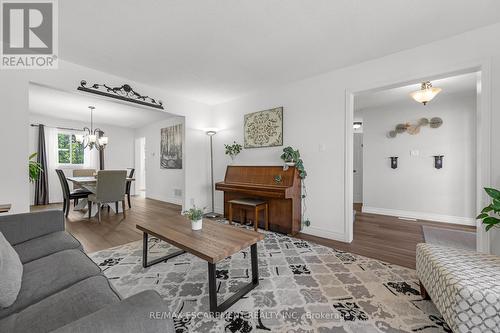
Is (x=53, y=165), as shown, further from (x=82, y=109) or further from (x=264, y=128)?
(x=264, y=128)

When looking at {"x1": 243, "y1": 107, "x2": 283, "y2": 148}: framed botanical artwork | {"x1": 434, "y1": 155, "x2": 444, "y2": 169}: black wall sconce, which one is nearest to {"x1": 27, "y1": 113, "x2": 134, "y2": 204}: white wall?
{"x1": 243, "y1": 107, "x2": 283, "y2": 148}: framed botanical artwork

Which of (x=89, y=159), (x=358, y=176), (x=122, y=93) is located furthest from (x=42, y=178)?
(x=358, y=176)

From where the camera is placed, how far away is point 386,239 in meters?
3.00

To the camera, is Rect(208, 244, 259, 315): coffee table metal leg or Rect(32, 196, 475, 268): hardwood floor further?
Rect(32, 196, 475, 268): hardwood floor

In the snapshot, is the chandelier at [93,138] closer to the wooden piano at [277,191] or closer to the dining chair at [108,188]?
the dining chair at [108,188]

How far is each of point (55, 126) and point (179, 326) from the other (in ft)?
22.9

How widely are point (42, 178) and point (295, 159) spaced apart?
663 centimetres

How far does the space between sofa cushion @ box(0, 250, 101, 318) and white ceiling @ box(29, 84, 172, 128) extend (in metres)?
2.70

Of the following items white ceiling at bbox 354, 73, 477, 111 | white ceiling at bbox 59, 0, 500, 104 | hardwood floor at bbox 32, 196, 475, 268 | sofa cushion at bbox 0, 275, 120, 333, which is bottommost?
hardwood floor at bbox 32, 196, 475, 268

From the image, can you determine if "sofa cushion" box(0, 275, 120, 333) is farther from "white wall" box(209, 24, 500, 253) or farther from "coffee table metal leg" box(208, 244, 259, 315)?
"white wall" box(209, 24, 500, 253)

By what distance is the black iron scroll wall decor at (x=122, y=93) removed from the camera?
9.49 ft

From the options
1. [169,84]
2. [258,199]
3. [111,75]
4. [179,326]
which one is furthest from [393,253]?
[111,75]

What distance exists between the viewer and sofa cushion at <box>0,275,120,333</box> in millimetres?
792

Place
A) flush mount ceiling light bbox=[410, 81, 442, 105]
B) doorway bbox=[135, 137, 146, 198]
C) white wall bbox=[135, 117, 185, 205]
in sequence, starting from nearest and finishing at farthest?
flush mount ceiling light bbox=[410, 81, 442, 105], white wall bbox=[135, 117, 185, 205], doorway bbox=[135, 137, 146, 198]
